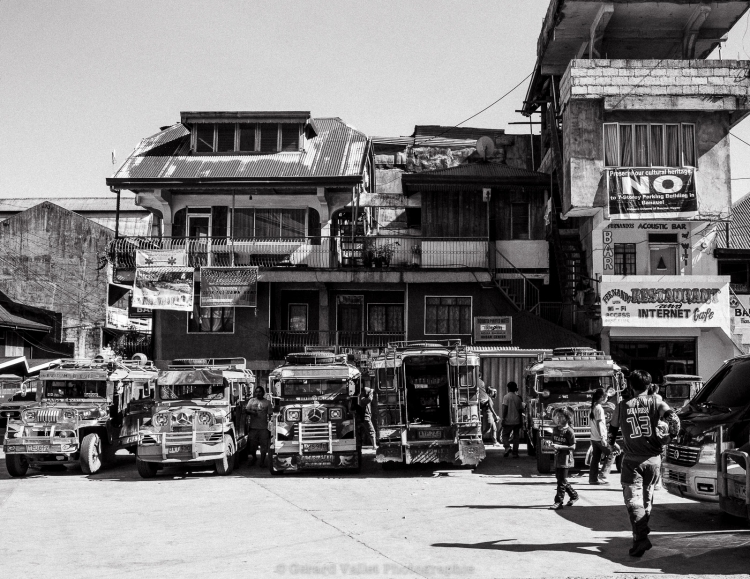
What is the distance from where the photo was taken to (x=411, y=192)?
100 feet

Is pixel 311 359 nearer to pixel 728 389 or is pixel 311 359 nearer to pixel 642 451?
pixel 728 389

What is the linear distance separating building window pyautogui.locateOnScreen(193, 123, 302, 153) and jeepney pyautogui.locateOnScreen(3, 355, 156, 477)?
12.2 m

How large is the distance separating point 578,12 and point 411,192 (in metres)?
8.60

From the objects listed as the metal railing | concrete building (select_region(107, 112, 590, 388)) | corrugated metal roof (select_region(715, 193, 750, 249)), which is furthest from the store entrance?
corrugated metal roof (select_region(715, 193, 750, 249))

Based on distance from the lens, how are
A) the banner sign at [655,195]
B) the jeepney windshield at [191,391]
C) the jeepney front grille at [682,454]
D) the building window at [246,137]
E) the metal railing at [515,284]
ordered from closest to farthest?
the jeepney front grille at [682,454]
the jeepney windshield at [191,391]
the banner sign at [655,195]
the metal railing at [515,284]
the building window at [246,137]

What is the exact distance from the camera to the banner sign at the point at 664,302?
25234mm

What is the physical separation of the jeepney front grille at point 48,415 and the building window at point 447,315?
1376cm

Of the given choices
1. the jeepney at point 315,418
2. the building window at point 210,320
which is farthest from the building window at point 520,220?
the jeepney at point 315,418

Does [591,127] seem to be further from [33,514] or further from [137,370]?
[33,514]

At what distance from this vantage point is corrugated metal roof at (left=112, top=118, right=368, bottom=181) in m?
28.2

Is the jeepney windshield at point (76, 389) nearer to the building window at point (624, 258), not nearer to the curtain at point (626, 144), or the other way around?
the building window at point (624, 258)

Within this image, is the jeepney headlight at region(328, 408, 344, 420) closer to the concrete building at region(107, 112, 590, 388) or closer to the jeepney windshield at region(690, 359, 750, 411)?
the jeepney windshield at region(690, 359, 750, 411)

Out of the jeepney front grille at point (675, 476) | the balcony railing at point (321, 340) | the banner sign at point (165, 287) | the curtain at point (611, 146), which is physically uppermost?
the curtain at point (611, 146)

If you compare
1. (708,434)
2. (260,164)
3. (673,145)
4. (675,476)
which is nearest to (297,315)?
(260,164)
